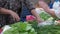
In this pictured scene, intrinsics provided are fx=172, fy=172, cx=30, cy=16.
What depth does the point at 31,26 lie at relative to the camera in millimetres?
1212

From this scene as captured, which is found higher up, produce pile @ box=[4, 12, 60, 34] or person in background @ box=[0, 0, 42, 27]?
person in background @ box=[0, 0, 42, 27]

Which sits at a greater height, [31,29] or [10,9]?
[10,9]

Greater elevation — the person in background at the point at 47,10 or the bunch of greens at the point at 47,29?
the person in background at the point at 47,10

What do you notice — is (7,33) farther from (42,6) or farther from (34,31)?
(42,6)

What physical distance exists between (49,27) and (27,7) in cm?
37

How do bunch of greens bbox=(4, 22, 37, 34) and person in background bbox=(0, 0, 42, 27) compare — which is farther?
person in background bbox=(0, 0, 42, 27)

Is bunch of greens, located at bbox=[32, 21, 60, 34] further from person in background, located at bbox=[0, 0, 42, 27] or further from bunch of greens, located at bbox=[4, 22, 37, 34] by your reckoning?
person in background, located at bbox=[0, 0, 42, 27]

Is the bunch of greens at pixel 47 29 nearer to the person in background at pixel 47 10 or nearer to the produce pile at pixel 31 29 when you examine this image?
the produce pile at pixel 31 29

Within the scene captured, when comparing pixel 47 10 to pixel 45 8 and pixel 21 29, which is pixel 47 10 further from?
pixel 21 29

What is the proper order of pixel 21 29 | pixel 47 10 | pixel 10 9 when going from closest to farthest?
pixel 21 29 < pixel 10 9 < pixel 47 10

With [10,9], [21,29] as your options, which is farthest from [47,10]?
[21,29]

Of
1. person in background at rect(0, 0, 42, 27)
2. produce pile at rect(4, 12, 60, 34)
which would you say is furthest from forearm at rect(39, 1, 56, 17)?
produce pile at rect(4, 12, 60, 34)

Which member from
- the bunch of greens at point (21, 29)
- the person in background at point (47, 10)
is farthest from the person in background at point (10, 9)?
the person in background at point (47, 10)

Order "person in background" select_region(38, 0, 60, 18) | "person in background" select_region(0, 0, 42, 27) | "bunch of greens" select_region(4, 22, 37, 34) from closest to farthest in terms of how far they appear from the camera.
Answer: "bunch of greens" select_region(4, 22, 37, 34) → "person in background" select_region(0, 0, 42, 27) → "person in background" select_region(38, 0, 60, 18)
